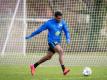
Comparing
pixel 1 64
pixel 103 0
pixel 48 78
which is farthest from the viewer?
pixel 103 0

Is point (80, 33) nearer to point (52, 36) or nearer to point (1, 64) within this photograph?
point (1, 64)

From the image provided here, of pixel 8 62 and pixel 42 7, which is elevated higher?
pixel 42 7

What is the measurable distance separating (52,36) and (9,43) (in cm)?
602

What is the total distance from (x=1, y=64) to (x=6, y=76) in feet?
17.6

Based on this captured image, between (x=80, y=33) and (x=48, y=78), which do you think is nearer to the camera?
(x=48, y=78)

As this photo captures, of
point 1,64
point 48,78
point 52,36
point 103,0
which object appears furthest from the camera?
point 103,0

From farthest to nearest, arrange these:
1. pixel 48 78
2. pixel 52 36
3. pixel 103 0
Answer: pixel 103 0, pixel 52 36, pixel 48 78

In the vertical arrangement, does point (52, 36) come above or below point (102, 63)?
above

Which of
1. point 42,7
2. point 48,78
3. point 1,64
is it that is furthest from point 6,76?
point 42,7

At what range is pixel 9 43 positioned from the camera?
20.7 m

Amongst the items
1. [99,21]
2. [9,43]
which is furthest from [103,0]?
[9,43]

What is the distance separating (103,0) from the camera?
21.0 meters

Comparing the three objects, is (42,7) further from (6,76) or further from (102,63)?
(6,76)

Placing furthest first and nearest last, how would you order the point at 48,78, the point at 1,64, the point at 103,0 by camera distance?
the point at 103,0, the point at 1,64, the point at 48,78
